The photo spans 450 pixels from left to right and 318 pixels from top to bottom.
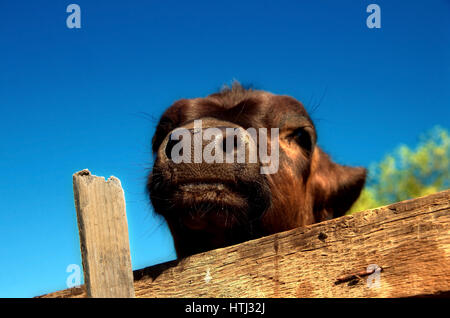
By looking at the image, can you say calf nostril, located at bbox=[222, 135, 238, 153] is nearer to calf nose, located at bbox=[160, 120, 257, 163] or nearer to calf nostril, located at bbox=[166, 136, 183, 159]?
calf nose, located at bbox=[160, 120, 257, 163]

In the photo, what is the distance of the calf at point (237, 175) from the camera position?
3766 mm

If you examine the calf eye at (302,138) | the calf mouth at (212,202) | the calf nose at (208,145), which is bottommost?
the calf mouth at (212,202)

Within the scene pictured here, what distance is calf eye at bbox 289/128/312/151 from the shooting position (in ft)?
16.9

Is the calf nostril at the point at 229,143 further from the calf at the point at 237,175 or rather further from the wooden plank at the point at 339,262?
the wooden plank at the point at 339,262

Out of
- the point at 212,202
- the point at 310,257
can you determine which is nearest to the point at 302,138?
the point at 212,202

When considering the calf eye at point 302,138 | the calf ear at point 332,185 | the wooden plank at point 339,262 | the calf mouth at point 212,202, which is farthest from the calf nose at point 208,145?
the calf ear at point 332,185

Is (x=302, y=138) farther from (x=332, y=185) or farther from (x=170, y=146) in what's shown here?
(x=170, y=146)

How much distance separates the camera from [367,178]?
6422mm

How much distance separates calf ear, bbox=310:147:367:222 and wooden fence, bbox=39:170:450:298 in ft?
9.49

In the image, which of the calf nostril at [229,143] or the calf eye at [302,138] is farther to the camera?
the calf eye at [302,138]
